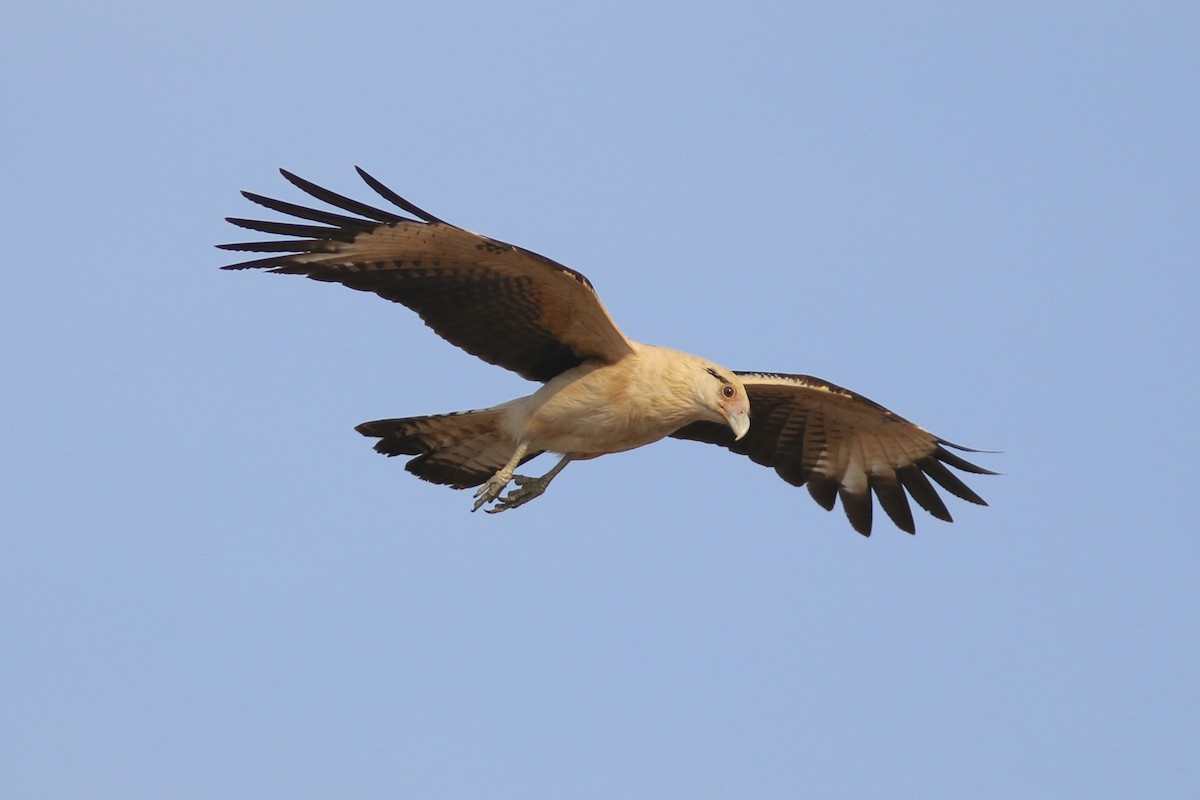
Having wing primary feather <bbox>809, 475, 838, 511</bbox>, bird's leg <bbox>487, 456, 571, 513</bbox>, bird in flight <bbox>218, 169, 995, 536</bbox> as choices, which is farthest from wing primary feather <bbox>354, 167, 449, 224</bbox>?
wing primary feather <bbox>809, 475, 838, 511</bbox>

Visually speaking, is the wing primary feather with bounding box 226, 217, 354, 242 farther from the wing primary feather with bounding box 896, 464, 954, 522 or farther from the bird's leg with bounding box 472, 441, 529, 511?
the wing primary feather with bounding box 896, 464, 954, 522

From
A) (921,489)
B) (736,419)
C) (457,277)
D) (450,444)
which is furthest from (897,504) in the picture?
(457,277)

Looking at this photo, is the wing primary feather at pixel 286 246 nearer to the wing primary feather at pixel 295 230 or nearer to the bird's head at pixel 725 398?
the wing primary feather at pixel 295 230

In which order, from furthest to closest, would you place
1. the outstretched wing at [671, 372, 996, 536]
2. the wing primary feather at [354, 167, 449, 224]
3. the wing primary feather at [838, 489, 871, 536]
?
the wing primary feather at [838, 489, 871, 536] → the outstretched wing at [671, 372, 996, 536] → the wing primary feather at [354, 167, 449, 224]

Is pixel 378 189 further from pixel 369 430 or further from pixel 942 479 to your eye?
pixel 942 479

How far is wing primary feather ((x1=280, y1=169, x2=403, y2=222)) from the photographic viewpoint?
9852mm

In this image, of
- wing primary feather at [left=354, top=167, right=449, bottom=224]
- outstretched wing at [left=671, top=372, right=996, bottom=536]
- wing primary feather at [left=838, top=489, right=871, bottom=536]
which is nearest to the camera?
wing primary feather at [left=354, top=167, right=449, bottom=224]

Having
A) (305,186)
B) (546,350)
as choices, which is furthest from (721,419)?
(305,186)

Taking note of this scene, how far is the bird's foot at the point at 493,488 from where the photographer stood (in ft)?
35.7

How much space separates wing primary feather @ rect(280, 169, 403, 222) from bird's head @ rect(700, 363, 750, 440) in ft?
7.51

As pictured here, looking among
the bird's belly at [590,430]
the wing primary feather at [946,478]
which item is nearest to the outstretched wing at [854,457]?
the wing primary feather at [946,478]

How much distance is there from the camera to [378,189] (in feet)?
31.8

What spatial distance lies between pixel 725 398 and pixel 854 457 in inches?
99.1

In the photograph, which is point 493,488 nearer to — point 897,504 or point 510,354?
point 510,354
